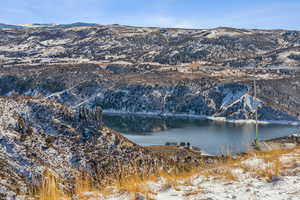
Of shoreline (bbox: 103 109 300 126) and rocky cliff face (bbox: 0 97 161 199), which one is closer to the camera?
rocky cliff face (bbox: 0 97 161 199)

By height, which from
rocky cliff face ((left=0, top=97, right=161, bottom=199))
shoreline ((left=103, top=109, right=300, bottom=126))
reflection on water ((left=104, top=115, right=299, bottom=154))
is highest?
rocky cliff face ((left=0, top=97, right=161, bottom=199))

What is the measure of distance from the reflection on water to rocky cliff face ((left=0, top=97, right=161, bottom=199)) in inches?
1983

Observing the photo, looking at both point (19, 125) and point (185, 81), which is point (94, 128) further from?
point (185, 81)

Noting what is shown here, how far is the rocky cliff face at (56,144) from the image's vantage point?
1341 inches

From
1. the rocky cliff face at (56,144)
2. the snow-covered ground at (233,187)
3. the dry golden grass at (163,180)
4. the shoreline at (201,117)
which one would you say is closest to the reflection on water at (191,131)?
the shoreline at (201,117)

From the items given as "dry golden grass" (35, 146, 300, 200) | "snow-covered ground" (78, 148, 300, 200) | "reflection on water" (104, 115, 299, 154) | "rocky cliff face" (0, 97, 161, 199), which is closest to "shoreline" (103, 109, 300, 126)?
"reflection on water" (104, 115, 299, 154)

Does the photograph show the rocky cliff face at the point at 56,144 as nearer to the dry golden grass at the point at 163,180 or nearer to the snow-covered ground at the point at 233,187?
the dry golden grass at the point at 163,180

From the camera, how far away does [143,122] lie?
153 meters

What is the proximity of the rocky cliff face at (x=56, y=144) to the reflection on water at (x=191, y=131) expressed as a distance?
165ft

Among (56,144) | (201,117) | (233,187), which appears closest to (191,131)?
(201,117)

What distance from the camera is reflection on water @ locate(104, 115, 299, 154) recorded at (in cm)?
11181

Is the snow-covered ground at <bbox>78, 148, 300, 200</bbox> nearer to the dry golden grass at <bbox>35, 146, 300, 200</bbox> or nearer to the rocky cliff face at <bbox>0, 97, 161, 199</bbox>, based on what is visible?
the dry golden grass at <bbox>35, 146, 300, 200</bbox>

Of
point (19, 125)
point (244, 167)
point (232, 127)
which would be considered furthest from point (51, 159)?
point (232, 127)

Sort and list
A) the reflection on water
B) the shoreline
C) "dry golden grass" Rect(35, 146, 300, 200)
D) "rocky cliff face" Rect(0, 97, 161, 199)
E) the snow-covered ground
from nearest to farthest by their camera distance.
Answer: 1. the snow-covered ground
2. "dry golden grass" Rect(35, 146, 300, 200)
3. "rocky cliff face" Rect(0, 97, 161, 199)
4. the reflection on water
5. the shoreline
